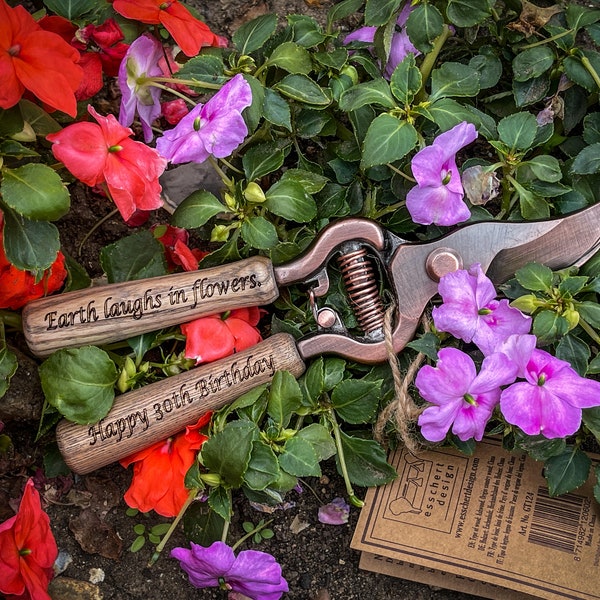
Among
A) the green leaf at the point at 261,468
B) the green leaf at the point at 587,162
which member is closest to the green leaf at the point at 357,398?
the green leaf at the point at 261,468

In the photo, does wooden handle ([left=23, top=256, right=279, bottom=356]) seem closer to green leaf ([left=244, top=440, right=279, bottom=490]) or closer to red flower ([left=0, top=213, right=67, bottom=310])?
red flower ([left=0, top=213, right=67, bottom=310])

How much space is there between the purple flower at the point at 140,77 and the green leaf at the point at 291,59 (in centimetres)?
17

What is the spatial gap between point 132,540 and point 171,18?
807 millimetres

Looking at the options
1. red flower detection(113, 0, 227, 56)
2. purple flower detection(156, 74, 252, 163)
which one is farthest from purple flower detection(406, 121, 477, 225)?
red flower detection(113, 0, 227, 56)

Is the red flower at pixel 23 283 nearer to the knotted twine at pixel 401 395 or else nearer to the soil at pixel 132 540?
the soil at pixel 132 540

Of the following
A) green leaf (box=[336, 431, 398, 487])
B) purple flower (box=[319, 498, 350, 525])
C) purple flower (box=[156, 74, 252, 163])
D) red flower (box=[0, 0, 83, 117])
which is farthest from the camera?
purple flower (box=[319, 498, 350, 525])

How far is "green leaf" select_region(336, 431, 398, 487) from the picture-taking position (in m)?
1.16

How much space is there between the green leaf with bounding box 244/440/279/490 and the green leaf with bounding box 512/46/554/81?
27.3 inches

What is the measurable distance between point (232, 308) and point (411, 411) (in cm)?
30

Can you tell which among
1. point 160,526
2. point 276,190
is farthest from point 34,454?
point 276,190

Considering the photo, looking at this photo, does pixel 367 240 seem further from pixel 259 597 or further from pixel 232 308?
pixel 259 597

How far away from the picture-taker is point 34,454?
1.27 meters

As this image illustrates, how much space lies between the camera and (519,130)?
1.15m

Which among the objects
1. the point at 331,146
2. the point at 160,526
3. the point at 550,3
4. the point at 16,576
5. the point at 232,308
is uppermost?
the point at 550,3
